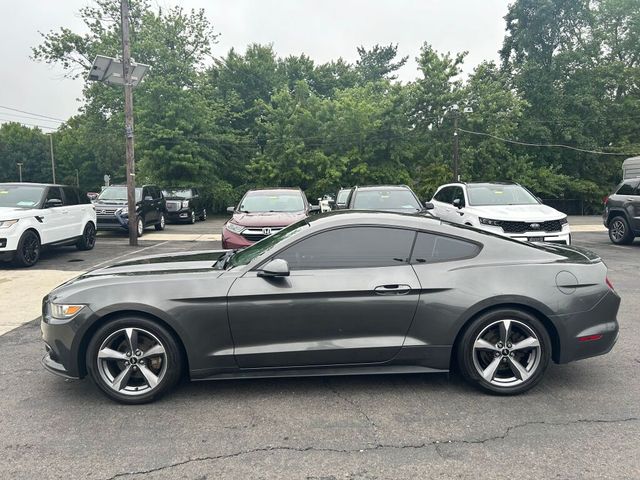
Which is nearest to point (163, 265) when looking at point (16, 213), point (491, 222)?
point (16, 213)

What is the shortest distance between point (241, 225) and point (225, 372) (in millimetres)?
5445

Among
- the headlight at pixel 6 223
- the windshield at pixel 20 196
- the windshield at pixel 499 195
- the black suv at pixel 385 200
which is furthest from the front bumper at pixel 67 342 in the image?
the windshield at pixel 499 195

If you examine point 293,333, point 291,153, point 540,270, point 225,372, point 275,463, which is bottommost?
point 275,463

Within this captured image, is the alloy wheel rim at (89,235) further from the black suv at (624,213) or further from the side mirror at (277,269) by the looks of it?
the black suv at (624,213)

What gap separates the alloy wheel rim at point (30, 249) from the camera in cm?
981

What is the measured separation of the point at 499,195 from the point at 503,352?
799 cm

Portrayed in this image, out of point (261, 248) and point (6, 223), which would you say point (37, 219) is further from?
point (261, 248)

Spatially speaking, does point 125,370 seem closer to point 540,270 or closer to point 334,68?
point 540,270

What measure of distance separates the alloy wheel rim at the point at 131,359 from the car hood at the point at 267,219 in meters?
5.26

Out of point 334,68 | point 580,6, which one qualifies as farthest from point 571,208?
point 334,68

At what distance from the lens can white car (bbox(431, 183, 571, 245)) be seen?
9.55m

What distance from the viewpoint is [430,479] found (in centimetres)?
272

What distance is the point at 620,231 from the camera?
1306cm

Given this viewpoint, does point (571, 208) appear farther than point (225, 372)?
Yes
